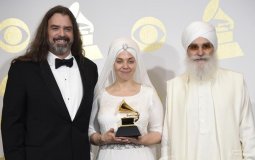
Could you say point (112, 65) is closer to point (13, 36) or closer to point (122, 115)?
point (122, 115)

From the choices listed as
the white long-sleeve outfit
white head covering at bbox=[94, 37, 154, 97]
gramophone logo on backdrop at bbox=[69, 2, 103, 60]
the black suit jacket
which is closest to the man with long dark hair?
the black suit jacket

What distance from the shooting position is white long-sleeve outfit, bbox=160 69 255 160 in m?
2.81

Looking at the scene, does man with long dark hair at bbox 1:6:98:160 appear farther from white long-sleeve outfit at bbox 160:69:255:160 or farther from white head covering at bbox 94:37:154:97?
white long-sleeve outfit at bbox 160:69:255:160

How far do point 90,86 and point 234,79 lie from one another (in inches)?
41.4

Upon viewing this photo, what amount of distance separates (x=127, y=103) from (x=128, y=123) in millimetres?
240

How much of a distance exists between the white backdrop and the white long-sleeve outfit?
1023 millimetres

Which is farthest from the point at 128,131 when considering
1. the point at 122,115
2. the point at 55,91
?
the point at 55,91

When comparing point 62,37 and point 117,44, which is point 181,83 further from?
point 62,37

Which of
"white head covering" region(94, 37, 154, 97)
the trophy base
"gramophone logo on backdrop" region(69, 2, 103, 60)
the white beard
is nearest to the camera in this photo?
the trophy base

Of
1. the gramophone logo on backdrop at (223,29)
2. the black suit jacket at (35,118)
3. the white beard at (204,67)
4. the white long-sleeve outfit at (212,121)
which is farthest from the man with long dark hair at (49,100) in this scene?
the gramophone logo on backdrop at (223,29)

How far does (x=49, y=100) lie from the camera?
269 cm

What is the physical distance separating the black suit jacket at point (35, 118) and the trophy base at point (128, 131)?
1.01ft

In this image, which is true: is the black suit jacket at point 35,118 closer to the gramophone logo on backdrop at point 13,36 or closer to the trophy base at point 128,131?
the trophy base at point 128,131

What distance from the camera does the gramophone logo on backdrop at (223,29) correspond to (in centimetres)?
391
